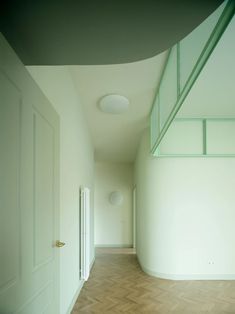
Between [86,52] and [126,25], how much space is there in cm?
31

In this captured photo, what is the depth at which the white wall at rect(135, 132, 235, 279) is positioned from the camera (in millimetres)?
5371

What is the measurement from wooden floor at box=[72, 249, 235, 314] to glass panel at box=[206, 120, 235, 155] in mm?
2400

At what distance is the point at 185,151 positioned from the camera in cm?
555

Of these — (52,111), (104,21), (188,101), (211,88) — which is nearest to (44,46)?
(104,21)

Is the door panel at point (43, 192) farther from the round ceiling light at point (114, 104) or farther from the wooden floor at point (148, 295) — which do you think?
the round ceiling light at point (114, 104)

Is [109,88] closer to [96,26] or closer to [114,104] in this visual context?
[114,104]

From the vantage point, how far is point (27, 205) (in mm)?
1438

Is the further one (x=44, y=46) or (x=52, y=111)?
(x=52, y=111)

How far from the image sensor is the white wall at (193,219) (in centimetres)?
537

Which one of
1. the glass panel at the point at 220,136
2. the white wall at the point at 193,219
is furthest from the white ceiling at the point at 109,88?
the glass panel at the point at 220,136

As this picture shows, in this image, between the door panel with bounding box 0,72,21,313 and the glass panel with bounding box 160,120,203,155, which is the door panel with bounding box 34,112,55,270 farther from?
the glass panel with bounding box 160,120,203,155

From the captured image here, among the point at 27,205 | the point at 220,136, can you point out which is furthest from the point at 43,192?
the point at 220,136

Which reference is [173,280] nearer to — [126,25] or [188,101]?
[188,101]

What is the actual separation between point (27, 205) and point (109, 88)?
3.12 meters
